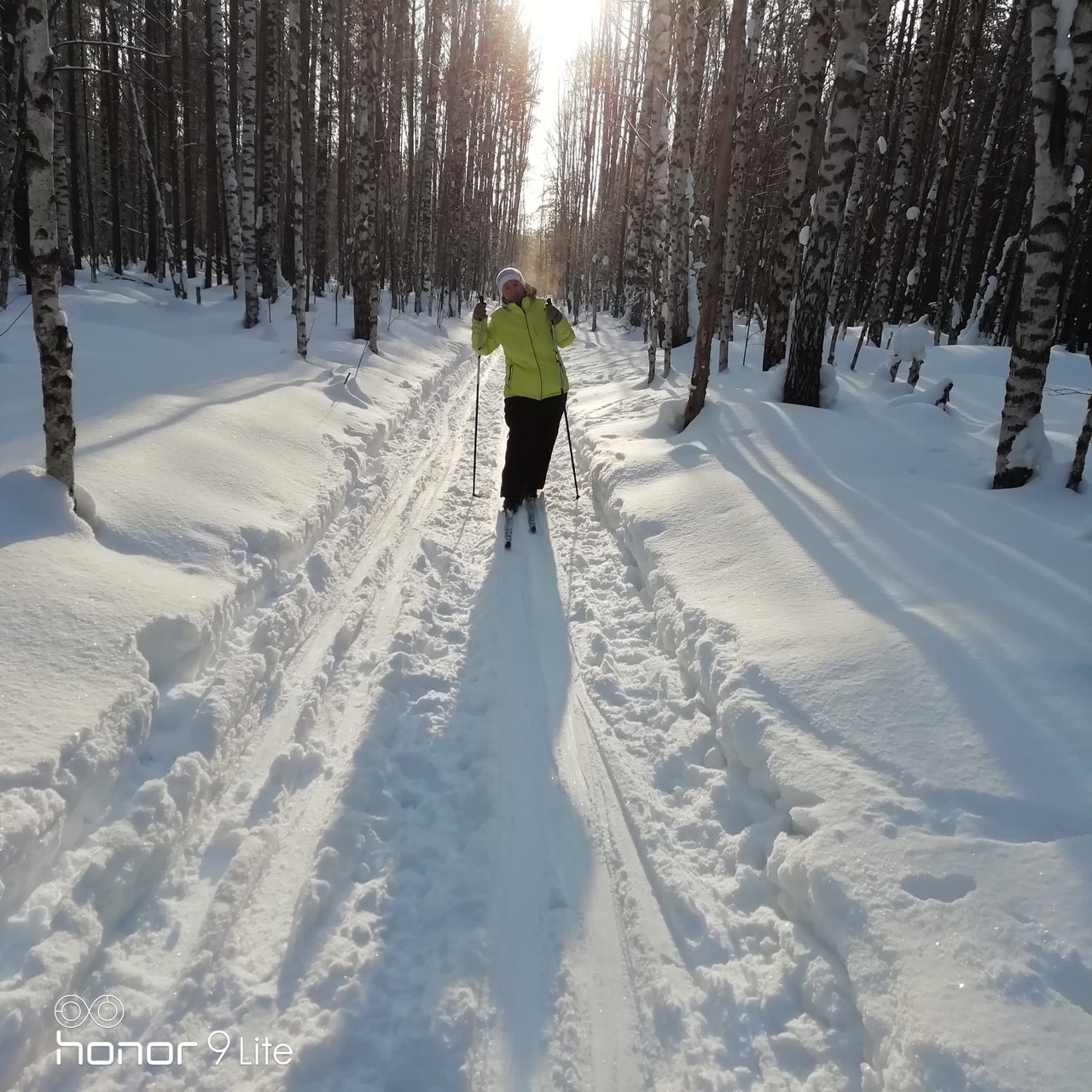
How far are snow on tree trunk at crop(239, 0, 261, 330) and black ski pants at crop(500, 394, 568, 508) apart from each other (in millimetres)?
9101

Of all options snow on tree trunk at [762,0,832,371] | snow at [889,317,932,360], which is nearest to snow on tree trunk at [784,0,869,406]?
snow on tree trunk at [762,0,832,371]

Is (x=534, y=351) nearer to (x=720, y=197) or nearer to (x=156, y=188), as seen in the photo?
(x=720, y=197)

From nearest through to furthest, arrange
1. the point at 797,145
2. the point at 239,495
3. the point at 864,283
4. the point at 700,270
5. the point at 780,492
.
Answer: the point at 239,495 → the point at 780,492 → the point at 797,145 → the point at 700,270 → the point at 864,283

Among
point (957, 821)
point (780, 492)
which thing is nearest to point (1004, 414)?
point (780, 492)

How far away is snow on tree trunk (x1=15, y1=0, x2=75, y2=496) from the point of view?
3846mm

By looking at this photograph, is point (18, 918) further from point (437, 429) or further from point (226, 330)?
point (226, 330)

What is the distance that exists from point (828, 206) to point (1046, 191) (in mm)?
3050

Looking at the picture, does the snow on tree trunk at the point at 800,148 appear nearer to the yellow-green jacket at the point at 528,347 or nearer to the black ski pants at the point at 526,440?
the yellow-green jacket at the point at 528,347

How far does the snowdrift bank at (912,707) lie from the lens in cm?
196

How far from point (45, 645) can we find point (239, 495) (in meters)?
2.54

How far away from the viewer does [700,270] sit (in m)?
16.7

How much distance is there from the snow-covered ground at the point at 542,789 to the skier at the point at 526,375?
0.75m

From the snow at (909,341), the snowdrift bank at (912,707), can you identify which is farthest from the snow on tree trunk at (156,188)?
the snow at (909,341)

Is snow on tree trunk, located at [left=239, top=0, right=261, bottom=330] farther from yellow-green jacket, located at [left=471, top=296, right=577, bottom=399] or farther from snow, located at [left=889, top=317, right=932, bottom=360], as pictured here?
snow, located at [left=889, top=317, right=932, bottom=360]
